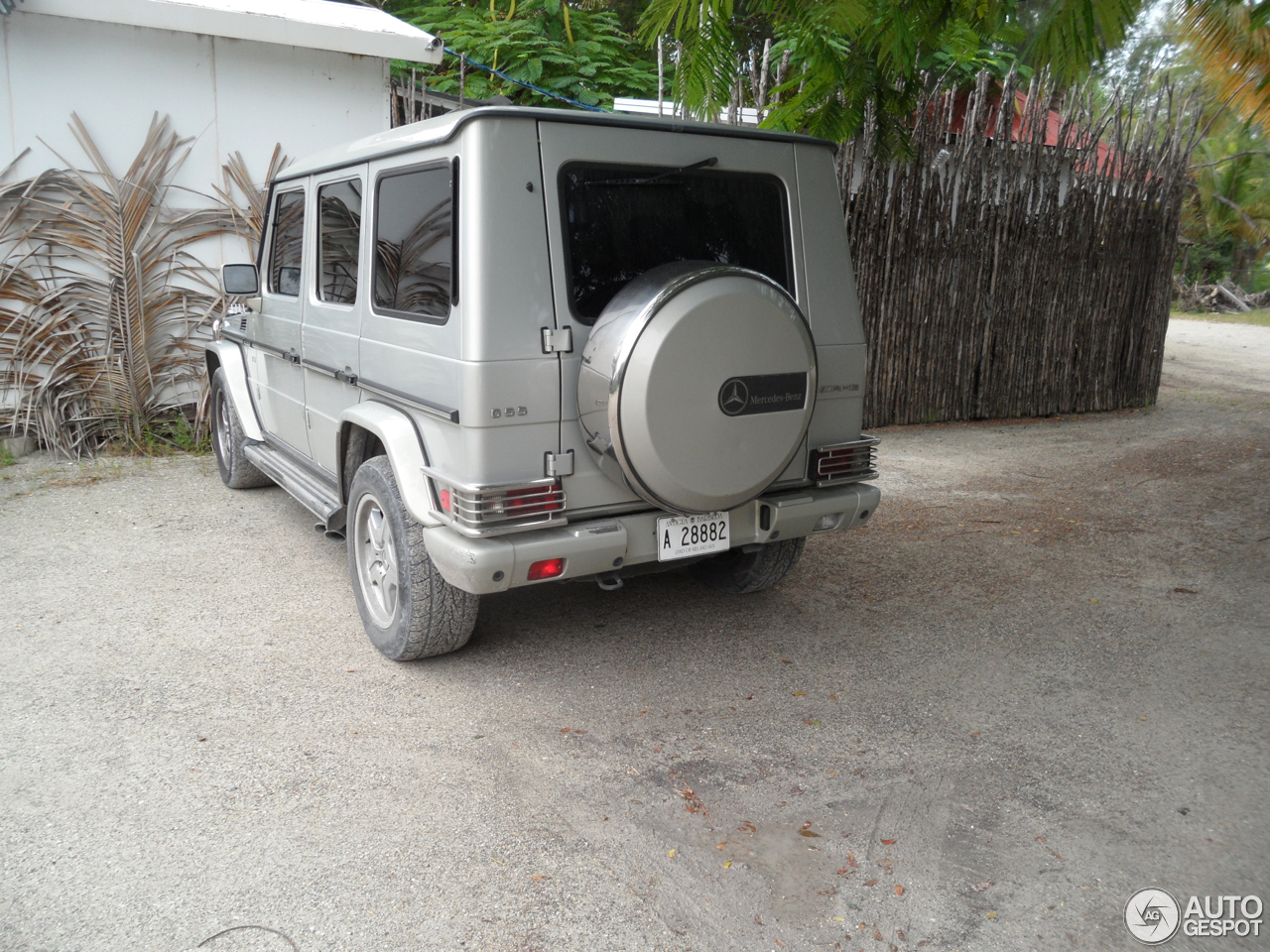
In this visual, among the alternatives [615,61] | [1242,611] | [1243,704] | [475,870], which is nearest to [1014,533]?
[1242,611]

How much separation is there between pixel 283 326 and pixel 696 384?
2.86 meters

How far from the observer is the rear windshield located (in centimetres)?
344

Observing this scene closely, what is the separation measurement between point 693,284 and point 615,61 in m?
9.92

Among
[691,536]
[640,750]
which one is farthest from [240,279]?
[640,750]

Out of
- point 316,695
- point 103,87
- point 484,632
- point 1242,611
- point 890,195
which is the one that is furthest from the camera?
point 890,195

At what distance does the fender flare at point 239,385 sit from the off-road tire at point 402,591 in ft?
7.01

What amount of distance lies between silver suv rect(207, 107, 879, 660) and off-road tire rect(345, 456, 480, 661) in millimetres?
11

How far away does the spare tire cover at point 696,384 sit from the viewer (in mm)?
3221

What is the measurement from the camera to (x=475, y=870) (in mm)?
2666

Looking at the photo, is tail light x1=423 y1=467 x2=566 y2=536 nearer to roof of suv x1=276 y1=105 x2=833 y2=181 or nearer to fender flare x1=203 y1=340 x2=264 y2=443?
roof of suv x1=276 y1=105 x2=833 y2=181

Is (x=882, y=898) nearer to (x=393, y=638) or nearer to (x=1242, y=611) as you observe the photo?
(x=393, y=638)

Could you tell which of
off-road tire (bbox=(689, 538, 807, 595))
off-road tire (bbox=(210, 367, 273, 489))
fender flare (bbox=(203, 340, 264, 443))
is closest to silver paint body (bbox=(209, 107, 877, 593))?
off-road tire (bbox=(689, 538, 807, 595))

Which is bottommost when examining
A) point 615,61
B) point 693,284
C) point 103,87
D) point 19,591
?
point 19,591

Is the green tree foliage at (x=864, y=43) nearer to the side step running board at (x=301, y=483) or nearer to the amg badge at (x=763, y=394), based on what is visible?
the amg badge at (x=763, y=394)
